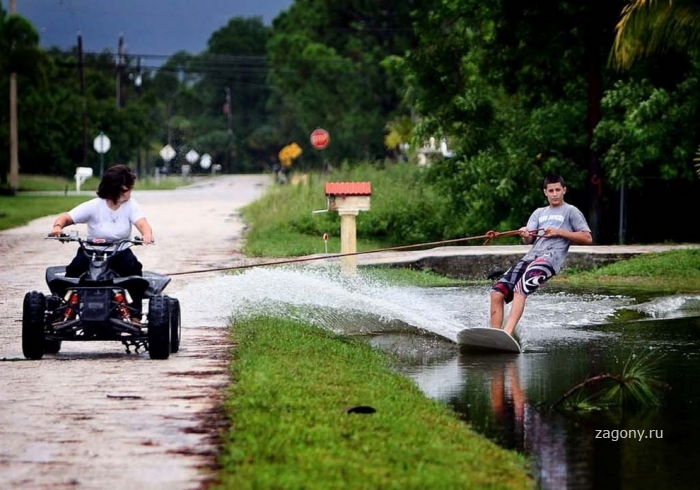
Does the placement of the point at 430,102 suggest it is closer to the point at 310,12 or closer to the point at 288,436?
the point at 288,436

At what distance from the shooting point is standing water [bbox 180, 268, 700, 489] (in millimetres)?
7961

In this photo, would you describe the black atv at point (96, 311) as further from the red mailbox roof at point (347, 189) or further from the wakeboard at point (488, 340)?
the red mailbox roof at point (347, 189)

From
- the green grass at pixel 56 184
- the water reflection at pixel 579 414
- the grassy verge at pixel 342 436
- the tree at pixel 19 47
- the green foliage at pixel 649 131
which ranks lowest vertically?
the water reflection at pixel 579 414

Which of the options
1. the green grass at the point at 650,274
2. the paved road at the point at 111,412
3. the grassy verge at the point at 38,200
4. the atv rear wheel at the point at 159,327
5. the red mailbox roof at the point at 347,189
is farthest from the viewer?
the grassy verge at the point at 38,200

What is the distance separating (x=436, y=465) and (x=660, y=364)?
499 cm

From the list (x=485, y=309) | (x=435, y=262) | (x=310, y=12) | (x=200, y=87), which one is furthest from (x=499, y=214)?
(x=200, y=87)

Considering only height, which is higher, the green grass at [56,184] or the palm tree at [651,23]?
the palm tree at [651,23]

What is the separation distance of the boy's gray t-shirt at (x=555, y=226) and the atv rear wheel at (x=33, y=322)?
4326 mm

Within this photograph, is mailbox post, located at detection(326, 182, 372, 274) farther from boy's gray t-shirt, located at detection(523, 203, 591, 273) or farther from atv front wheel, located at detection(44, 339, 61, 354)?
atv front wheel, located at detection(44, 339, 61, 354)

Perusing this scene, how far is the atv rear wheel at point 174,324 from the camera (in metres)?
11.2

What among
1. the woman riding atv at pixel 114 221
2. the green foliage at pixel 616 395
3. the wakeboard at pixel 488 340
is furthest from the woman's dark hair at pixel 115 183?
the green foliage at pixel 616 395

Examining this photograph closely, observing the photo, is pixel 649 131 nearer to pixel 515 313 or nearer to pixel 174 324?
pixel 515 313

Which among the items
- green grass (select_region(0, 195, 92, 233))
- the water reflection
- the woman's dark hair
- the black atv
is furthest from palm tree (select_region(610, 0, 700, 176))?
green grass (select_region(0, 195, 92, 233))

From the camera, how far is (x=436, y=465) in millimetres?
7109
